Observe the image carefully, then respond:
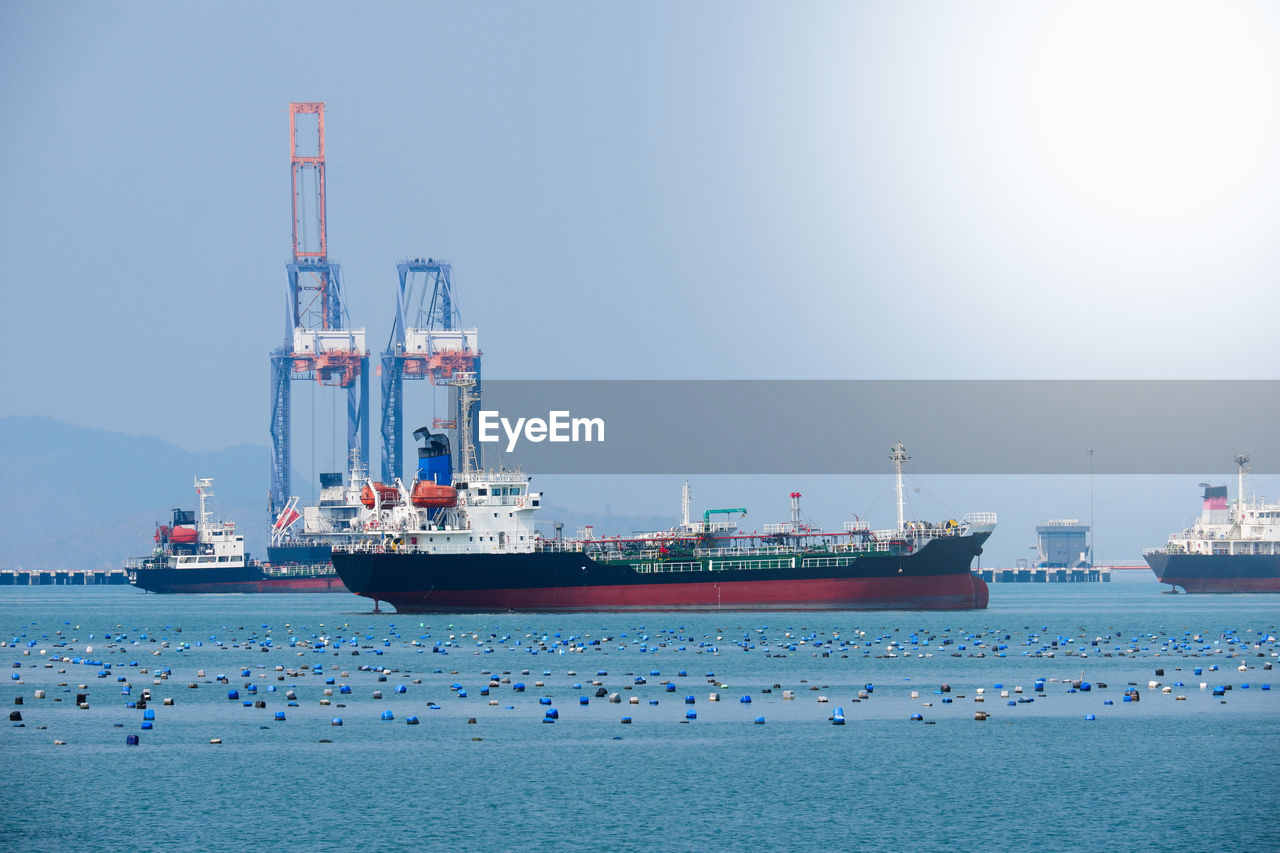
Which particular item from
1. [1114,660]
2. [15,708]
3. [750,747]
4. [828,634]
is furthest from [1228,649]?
[15,708]

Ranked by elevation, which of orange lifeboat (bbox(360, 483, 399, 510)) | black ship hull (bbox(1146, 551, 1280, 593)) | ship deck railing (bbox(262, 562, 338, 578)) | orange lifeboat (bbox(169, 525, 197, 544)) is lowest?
black ship hull (bbox(1146, 551, 1280, 593))

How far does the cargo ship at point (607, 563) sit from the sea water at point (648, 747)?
1820cm

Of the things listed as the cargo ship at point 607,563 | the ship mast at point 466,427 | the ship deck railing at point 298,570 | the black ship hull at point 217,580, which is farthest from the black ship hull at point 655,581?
the ship deck railing at point 298,570

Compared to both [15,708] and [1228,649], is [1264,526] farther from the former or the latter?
[15,708]

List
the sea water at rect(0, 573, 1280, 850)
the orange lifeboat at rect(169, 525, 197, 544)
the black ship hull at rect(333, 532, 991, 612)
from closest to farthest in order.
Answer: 1. the sea water at rect(0, 573, 1280, 850)
2. the black ship hull at rect(333, 532, 991, 612)
3. the orange lifeboat at rect(169, 525, 197, 544)

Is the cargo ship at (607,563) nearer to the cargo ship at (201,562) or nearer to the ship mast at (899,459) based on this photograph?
the ship mast at (899,459)

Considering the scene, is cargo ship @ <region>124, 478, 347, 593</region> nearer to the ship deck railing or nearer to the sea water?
the ship deck railing

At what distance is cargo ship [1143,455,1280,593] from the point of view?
150 meters

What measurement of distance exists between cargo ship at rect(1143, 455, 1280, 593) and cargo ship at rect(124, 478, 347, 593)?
96930 millimetres

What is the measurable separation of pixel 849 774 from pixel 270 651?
41780mm

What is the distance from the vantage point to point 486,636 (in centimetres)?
8088

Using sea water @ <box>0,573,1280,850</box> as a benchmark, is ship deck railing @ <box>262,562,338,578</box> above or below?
above

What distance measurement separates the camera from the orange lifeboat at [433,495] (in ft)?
306

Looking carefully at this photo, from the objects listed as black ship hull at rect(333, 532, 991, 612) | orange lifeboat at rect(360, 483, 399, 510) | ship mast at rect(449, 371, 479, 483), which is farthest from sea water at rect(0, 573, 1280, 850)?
orange lifeboat at rect(360, 483, 399, 510)
